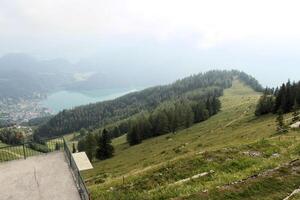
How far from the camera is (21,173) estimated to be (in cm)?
2223

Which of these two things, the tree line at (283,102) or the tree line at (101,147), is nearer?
the tree line at (283,102)

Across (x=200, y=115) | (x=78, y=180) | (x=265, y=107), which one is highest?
(x=78, y=180)

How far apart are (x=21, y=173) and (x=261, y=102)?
313ft

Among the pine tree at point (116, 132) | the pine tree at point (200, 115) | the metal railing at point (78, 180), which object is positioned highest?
the metal railing at point (78, 180)

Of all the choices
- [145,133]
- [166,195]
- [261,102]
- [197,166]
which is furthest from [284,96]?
[166,195]

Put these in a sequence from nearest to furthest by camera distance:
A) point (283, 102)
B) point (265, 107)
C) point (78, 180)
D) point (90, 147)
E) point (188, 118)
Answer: point (78, 180)
point (283, 102)
point (265, 107)
point (90, 147)
point (188, 118)

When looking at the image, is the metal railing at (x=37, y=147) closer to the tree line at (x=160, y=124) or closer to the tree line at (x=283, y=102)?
the tree line at (x=283, y=102)

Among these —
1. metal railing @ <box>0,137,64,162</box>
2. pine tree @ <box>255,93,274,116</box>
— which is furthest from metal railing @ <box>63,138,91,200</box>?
pine tree @ <box>255,93,274,116</box>


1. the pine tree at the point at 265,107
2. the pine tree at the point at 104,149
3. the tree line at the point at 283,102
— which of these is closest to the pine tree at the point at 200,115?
the tree line at the point at 283,102

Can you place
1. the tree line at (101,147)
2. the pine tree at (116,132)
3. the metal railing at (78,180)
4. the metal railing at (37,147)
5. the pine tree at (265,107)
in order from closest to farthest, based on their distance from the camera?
the metal railing at (78,180)
the metal railing at (37,147)
the pine tree at (265,107)
the tree line at (101,147)
the pine tree at (116,132)

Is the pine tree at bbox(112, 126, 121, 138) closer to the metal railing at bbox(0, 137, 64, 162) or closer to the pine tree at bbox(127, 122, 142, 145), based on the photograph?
the pine tree at bbox(127, 122, 142, 145)

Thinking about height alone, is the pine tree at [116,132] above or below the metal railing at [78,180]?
below

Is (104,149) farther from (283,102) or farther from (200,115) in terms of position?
(283,102)

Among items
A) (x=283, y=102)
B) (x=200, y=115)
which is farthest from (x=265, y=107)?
(x=200, y=115)
